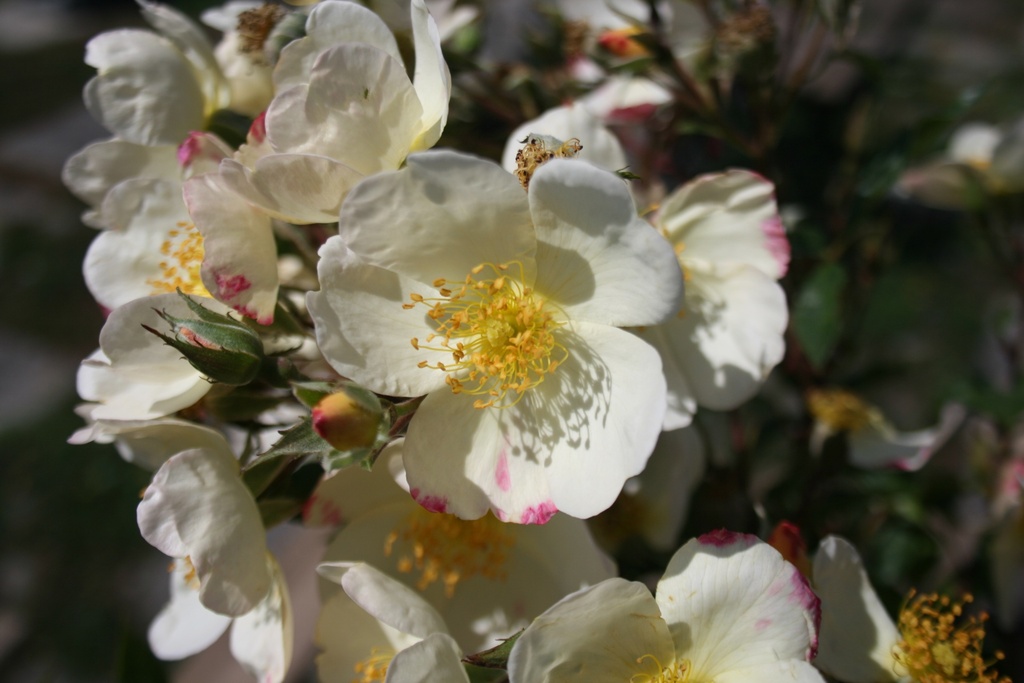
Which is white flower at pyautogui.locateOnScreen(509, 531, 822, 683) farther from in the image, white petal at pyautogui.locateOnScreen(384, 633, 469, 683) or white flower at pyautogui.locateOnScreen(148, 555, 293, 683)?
white flower at pyautogui.locateOnScreen(148, 555, 293, 683)

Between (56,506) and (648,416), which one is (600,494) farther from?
(56,506)

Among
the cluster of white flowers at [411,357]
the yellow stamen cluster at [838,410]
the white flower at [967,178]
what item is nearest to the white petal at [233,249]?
the cluster of white flowers at [411,357]

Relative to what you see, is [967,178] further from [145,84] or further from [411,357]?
[145,84]

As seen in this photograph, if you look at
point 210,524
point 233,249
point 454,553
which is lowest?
point 454,553

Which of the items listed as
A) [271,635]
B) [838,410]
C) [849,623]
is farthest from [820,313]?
[271,635]

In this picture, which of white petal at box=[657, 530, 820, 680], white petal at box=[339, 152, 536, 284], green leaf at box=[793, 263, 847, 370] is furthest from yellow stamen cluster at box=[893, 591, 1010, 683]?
white petal at box=[339, 152, 536, 284]

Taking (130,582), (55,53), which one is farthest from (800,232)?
(55,53)

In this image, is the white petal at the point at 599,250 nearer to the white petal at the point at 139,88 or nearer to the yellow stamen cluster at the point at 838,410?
the white petal at the point at 139,88
